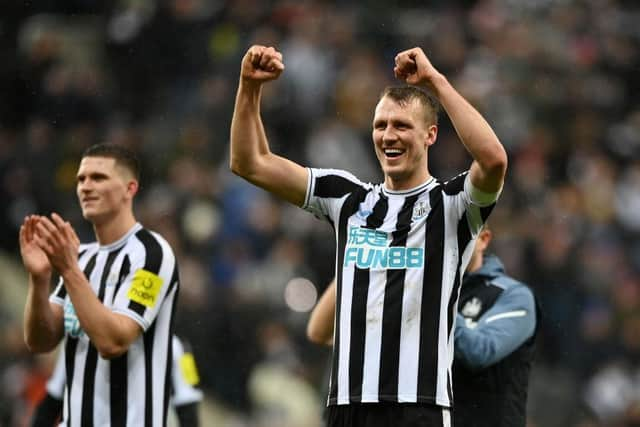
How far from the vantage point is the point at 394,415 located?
15.2ft

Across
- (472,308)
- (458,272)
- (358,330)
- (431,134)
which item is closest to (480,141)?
(431,134)

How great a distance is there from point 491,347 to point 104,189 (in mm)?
1820

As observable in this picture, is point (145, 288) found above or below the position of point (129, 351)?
above

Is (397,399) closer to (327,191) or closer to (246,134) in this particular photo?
(327,191)

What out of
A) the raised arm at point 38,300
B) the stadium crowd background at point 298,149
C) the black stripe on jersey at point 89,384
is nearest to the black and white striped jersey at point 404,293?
the black stripe on jersey at point 89,384

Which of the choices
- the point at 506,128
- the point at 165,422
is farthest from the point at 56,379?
the point at 506,128

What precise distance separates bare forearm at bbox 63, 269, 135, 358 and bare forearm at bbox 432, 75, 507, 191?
5.38 ft

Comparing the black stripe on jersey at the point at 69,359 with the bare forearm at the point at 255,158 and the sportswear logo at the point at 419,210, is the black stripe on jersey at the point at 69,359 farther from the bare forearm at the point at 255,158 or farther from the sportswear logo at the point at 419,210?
the sportswear logo at the point at 419,210

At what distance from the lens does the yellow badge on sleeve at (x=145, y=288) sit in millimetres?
5484

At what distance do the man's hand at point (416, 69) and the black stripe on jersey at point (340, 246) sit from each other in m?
0.51

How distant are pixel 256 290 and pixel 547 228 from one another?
251 cm

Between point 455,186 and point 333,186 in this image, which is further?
point 333,186

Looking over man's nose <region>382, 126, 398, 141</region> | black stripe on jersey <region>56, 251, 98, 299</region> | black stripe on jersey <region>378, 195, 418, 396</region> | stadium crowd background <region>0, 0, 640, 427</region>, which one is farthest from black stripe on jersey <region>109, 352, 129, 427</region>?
stadium crowd background <region>0, 0, 640, 427</region>

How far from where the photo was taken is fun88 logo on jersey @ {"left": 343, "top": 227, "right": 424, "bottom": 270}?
15.6 feet
